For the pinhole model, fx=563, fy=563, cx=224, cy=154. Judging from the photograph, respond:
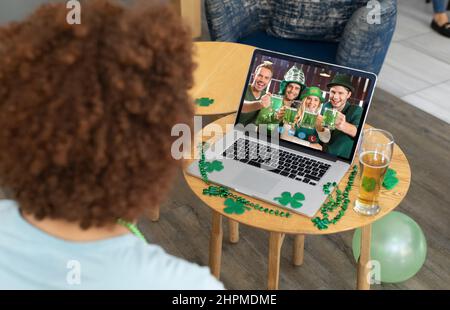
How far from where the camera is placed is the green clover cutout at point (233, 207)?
4.66 ft

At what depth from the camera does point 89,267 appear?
757 mm

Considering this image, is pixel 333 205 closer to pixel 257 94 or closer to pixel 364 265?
pixel 364 265

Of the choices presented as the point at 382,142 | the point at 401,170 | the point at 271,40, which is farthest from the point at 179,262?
the point at 271,40

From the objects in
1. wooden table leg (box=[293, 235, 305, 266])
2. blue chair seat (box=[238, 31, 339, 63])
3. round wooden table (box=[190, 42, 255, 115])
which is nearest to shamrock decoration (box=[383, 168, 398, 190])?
wooden table leg (box=[293, 235, 305, 266])

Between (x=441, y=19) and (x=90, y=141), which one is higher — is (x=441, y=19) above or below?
below

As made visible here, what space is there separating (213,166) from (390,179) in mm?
484

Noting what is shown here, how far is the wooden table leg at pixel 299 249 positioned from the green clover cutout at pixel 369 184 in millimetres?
550

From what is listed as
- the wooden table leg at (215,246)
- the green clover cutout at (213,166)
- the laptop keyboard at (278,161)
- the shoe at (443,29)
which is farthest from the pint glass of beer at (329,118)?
the shoe at (443,29)

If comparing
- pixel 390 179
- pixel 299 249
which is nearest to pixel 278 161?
pixel 390 179

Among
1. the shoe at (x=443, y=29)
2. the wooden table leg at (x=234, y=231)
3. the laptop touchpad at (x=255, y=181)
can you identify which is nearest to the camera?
the laptop touchpad at (x=255, y=181)

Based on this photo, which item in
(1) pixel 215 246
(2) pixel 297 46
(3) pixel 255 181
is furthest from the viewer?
(2) pixel 297 46

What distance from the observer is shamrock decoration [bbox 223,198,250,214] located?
1421 millimetres

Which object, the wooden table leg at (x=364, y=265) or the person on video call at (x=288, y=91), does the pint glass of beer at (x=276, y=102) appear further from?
the wooden table leg at (x=364, y=265)

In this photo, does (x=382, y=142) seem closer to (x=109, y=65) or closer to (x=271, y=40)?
(x=109, y=65)
